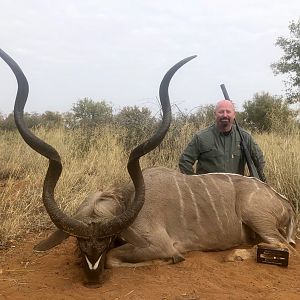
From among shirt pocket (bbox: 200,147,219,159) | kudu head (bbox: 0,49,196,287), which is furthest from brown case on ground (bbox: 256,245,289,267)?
shirt pocket (bbox: 200,147,219,159)

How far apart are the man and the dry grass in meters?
0.50

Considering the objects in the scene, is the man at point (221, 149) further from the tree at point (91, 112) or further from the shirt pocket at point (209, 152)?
the tree at point (91, 112)

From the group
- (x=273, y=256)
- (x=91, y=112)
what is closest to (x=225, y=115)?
(x=273, y=256)

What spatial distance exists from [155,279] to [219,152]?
7.38 ft

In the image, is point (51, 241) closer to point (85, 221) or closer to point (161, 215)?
point (85, 221)

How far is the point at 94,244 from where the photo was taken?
125 inches

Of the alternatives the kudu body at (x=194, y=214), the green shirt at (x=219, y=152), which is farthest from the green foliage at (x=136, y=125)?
the kudu body at (x=194, y=214)

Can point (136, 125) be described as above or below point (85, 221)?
above

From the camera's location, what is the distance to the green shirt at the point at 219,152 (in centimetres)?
528

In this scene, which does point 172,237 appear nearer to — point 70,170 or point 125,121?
point 70,170

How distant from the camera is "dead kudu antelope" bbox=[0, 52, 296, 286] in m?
3.21

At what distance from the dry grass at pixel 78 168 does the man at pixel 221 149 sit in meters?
0.50

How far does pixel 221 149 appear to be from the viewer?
17.3 ft

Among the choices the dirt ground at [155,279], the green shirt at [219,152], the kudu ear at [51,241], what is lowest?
the dirt ground at [155,279]
